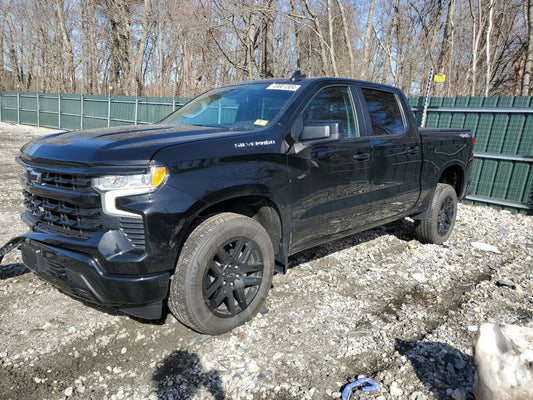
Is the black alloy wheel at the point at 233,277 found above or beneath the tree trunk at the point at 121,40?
beneath

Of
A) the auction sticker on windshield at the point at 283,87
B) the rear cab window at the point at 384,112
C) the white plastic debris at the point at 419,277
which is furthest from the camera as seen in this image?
the white plastic debris at the point at 419,277

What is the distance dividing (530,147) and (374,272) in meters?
5.13

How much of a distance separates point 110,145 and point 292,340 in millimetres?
1866

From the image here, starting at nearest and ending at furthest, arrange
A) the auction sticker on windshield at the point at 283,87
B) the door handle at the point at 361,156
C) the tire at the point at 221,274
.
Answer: the tire at the point at 221,274 → the auction sticker on windshield at the point at 283,87 → the door handle at the point at 361,156

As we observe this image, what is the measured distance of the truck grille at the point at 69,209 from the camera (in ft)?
7.53

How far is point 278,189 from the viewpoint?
2.97m

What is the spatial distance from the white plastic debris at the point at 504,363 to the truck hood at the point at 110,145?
2.03 m

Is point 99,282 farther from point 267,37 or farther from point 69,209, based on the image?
point 267,37

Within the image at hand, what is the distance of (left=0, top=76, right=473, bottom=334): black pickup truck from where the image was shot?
230cm

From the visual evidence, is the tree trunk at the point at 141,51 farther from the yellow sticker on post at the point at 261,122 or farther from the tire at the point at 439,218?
the yellow sticker on post at the point at 261,122

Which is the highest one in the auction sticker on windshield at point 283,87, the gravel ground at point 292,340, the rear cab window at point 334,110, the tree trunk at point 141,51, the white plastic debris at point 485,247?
the tree trunk at point 141,51

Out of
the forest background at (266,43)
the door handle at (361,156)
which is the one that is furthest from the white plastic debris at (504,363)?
the forest background at (266,43)

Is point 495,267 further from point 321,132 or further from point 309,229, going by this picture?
point 321,132

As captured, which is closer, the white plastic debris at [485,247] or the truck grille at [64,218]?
A: the truck grille at [64,218]
